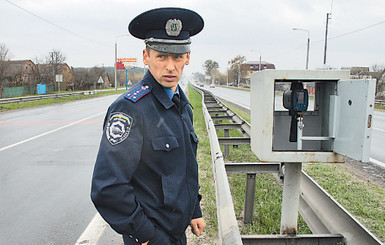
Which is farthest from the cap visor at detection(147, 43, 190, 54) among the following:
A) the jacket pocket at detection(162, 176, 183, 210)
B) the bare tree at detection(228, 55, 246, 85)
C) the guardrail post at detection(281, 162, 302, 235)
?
the bare tree at detection(228, 55, 246, 85)

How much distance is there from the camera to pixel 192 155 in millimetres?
1879

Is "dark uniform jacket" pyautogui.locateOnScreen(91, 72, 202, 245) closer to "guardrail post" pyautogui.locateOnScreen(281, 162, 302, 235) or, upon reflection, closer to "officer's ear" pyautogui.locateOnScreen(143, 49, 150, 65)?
"officer's ear" pyautogui.locateOnScreen(143, 49, 150, 65)

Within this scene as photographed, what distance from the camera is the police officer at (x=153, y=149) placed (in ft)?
5.08

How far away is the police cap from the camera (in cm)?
181

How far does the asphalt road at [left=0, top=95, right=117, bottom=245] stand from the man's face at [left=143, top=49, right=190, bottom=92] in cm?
263

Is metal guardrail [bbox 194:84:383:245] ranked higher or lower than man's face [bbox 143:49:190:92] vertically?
lower

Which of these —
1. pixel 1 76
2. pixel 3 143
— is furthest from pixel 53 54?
pixel 3 143

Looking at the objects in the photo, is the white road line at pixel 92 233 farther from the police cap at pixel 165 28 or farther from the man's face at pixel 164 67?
the police cap at pixel 165 28

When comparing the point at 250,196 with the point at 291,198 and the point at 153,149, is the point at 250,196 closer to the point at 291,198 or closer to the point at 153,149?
the point at 291,198

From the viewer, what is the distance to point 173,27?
6.04 feet

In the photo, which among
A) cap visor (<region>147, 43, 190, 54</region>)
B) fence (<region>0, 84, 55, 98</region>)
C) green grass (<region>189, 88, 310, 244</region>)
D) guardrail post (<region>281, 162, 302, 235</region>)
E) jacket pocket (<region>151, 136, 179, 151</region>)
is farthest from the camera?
fence (<region>0, 84, 55, 98</region>)

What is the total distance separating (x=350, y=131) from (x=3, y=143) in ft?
31.7

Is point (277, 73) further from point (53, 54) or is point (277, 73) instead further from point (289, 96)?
point (53, 54)

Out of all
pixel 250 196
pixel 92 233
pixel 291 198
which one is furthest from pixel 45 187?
pixel 291 198
